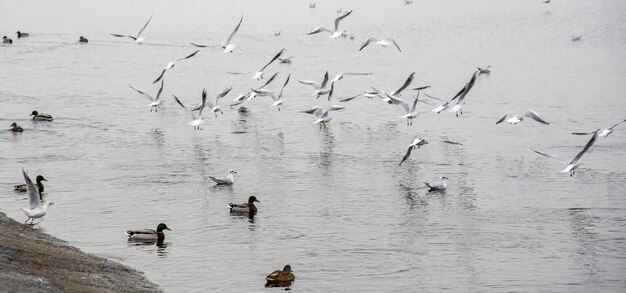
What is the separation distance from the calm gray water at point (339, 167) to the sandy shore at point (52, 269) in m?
0.80

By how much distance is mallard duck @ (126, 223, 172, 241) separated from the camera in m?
20.9

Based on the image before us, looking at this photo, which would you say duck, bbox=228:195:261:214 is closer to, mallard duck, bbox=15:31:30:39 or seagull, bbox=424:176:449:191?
seagull, bbox=424:176:449:191


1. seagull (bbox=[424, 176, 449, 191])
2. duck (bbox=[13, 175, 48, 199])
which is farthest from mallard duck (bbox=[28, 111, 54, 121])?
seagull (bbox=[424, 176, 449, 191])

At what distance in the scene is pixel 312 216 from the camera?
23125mm

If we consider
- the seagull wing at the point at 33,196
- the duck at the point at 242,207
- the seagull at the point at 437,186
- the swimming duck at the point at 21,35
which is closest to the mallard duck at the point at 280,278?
the seagull wing at the point at 33,196

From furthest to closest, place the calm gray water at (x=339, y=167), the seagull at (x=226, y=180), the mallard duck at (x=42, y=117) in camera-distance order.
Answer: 1. the mallard duck at (x=42, y=117)
2. the seagull at (x=226, y=180)
3. the calm gray water at (x=339, y=167)

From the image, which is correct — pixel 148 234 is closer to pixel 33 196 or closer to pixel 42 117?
pixel 33 196

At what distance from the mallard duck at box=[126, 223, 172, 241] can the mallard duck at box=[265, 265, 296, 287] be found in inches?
154

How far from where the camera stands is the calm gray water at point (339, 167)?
1955 cm

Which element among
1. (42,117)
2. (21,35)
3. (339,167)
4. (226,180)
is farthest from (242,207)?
(21,35)

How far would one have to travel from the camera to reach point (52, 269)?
53.7 feet

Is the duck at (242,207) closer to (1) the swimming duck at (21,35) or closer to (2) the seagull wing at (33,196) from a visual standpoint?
(2) the seagull wing at (33,196)

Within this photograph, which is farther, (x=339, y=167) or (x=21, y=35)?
(x=21, y=35)

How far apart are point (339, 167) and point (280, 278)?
11.1 m
